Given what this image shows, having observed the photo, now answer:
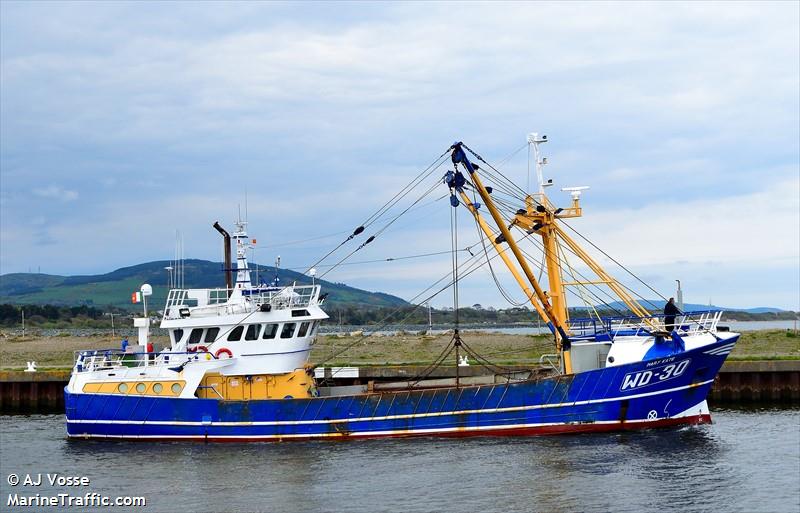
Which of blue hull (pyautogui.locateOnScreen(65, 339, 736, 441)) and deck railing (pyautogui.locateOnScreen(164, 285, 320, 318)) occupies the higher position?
deck railing (pyautogui.locateOnScreen(164, 285, 320, 318))

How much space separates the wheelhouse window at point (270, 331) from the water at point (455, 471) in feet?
12.2

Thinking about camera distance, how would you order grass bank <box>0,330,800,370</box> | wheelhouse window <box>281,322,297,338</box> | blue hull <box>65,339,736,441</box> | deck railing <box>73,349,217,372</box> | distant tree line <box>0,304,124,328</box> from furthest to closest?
distant tree line <box>0,304,124,328</box> < grass bank <box>0,330,800,370</box> < wheelhouse window <box>281,322,297,338</box> < deck railing <box>73,349,217,372</box> < blue hull <box>65,339,736,441</box>

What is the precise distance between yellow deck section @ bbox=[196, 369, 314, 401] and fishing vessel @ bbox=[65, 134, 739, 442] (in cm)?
4

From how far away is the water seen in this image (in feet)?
70.9

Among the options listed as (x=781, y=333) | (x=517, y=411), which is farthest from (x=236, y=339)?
(x=781, y=333)

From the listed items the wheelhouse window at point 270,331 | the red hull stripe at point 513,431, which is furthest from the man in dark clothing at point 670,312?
the wheelhouse window at point 270,331

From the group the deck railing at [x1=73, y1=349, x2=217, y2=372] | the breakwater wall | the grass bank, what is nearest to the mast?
the breakwater wall

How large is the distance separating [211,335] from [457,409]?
891 centimetres

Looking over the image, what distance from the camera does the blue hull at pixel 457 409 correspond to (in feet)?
93.9

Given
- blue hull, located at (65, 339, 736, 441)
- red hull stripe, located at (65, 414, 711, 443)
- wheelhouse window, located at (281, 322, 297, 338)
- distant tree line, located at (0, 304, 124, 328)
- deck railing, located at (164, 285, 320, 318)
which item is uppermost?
deck railing, located at (164, 285, 320, 318)

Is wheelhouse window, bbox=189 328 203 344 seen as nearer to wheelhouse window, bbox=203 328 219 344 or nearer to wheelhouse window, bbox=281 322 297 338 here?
wheelhouse window, bbox=203 328 219 344

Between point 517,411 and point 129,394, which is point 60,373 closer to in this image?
point 129,394

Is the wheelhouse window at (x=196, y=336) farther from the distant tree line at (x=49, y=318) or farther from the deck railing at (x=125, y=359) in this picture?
the distant tree line at (x=49, y=318)

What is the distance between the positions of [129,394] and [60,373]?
46.7 feet
